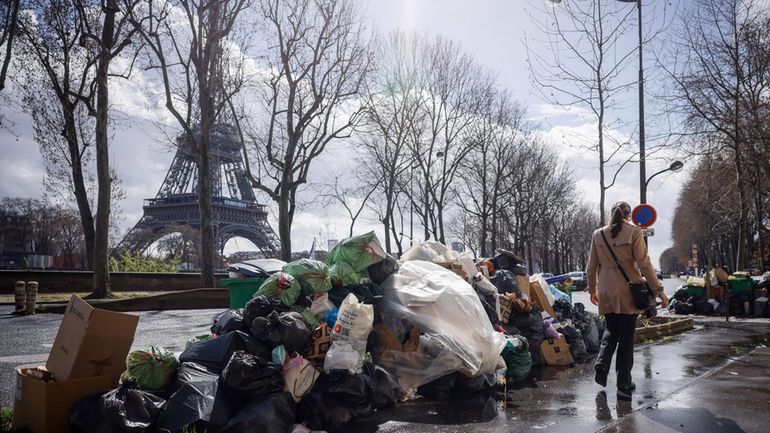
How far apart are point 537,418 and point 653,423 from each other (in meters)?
0.78

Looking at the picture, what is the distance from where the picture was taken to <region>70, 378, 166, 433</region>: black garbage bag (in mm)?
3365

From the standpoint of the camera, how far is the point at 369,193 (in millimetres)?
32562

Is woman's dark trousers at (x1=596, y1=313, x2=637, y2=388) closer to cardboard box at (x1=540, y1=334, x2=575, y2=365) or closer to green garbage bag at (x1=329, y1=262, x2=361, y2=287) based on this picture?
cardboard box at (x1=540, y1=334, x2=575, y2=365)

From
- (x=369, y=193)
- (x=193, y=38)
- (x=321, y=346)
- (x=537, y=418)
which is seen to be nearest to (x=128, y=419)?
(x=321, y=346)

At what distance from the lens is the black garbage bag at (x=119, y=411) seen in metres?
3.37

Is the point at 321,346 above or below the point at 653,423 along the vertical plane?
above

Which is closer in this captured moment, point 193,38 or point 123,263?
point 193,38

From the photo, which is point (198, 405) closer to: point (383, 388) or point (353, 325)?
point (353, 325)

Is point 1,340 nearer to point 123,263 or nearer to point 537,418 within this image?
point 537,418

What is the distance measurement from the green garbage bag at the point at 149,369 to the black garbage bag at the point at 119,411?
0.76ft

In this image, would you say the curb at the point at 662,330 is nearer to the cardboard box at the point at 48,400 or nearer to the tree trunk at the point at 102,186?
the cardboard box at the point at 48,400

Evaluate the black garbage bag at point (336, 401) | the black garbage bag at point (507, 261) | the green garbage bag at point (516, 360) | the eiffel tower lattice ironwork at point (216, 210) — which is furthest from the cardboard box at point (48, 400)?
the eiffel tower lattice ironwork at point (216, 210)

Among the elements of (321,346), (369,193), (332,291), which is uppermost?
(369,193)

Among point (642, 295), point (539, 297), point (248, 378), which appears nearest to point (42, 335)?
point (248, 378)
